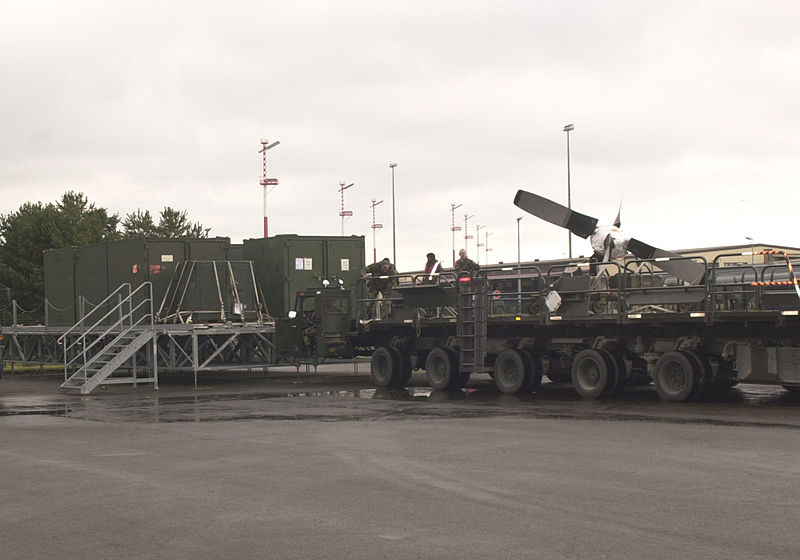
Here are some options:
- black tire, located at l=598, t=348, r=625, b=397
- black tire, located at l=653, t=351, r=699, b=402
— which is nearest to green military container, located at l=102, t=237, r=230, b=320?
black tire, located at l=598, t=348, r=625, b=397

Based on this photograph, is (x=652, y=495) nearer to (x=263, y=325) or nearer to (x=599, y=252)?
(x=599, y=252)

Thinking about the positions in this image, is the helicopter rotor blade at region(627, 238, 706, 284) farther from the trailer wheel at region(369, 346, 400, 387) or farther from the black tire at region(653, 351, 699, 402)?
the trailer wheel at region(369, 346, 400, 387)

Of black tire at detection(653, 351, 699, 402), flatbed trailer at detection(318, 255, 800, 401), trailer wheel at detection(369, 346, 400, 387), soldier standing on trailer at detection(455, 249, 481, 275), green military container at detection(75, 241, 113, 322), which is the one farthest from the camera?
green military container at detection(75, 241, 113, 322)

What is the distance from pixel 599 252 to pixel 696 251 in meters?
16.8

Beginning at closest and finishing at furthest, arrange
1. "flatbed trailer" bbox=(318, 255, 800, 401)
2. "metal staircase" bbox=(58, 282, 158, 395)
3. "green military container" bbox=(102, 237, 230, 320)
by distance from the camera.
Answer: "flatbed trailer" bbox=(318, 255, 800, 401) < "metal staircase" bbox=(58, 282, 158, 395) < "green military container" bbox=(102, 237, 230, 320)

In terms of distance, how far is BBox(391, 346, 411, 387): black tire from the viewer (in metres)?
22.5

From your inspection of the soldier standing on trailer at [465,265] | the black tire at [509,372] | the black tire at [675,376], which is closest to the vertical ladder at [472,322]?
the black tire at [509,372]

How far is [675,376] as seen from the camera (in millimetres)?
17125

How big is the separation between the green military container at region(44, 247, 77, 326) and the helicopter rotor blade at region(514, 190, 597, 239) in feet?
51.9

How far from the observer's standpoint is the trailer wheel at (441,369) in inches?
827

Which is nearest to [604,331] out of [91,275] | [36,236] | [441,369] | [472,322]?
[472,322]

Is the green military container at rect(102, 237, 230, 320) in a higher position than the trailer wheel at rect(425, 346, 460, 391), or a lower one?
higher

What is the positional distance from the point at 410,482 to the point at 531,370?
10533 millimetres

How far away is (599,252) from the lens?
19.8 meters
